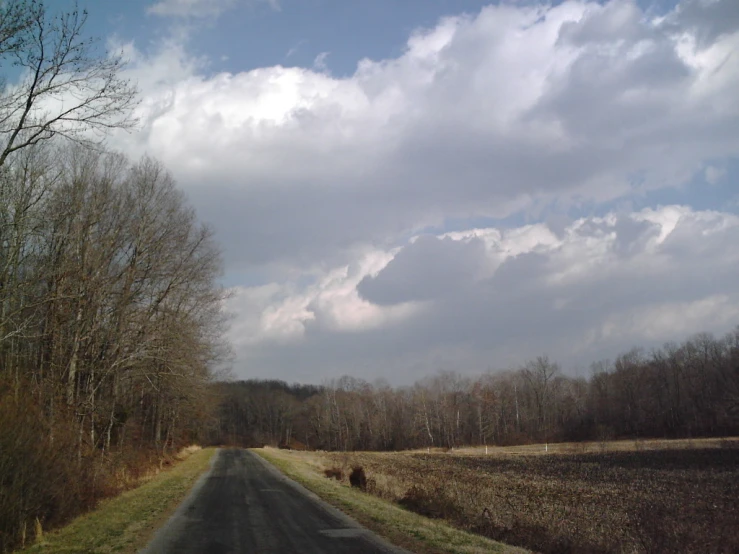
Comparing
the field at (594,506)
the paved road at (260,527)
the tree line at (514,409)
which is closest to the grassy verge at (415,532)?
the paved road at (260,527)

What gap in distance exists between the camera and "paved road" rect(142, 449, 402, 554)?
11211 mm

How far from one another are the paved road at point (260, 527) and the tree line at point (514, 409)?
5268cm

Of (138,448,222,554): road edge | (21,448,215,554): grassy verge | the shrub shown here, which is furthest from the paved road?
the shrub

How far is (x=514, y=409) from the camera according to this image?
117 meters

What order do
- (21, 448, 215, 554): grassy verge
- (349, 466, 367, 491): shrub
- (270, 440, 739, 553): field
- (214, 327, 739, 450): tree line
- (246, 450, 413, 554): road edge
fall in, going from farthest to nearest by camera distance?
(214, 327, 739, 450): tree line < (349, 466, 367, 491): shrub < (270, 440, 739, 553): field < (21, 448, 215, 554): grassy verge < (246, 450, 413, 554): road edge

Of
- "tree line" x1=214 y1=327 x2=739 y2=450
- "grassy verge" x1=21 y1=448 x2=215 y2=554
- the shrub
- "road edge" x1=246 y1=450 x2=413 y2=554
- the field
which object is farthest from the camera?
"tree line" x1=214 y1=327 x2=739 y2=450

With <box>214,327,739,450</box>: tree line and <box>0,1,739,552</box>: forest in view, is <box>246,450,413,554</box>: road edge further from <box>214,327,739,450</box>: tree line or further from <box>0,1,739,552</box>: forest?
<box>214,327,739,450</box>: tree line

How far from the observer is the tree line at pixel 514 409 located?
3433 inches

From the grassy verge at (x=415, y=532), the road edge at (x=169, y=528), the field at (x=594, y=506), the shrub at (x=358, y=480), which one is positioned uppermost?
the road edge at (x=169, y=528)

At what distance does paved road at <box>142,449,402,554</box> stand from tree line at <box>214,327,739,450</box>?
52682 millimetres

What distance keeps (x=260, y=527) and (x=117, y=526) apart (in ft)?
11.6

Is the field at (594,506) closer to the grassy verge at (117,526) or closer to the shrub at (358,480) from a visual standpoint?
the shrub at (358,480)

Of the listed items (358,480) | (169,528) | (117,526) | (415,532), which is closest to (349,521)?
(415,532)

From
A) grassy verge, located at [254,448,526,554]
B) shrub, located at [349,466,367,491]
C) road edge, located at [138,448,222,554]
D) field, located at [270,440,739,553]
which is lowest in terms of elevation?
field, located at [270,440,739,553]
